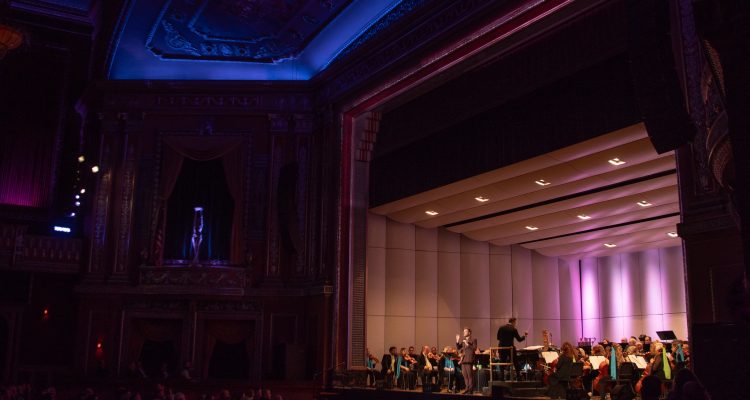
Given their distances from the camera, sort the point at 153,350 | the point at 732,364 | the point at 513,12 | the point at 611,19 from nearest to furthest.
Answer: the point at 732,364 < the point at 611,19 < the point at 513,12 < the point at 153,350

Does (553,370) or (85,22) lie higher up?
(85,22)

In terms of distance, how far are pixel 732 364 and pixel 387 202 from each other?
13904 mm

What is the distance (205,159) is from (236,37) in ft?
10.3

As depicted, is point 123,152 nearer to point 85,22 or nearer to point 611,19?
point 85,22

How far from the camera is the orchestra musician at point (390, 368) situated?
15750 millimetres

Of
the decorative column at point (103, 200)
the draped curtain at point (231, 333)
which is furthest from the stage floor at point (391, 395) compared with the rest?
the decorative column at point (103, 200)

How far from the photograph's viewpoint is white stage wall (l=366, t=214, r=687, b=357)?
19234 millimetres

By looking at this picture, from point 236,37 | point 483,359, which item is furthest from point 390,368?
point 236,37

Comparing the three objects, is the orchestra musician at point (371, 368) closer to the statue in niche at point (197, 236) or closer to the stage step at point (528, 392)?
the stage step at point (528, 392)

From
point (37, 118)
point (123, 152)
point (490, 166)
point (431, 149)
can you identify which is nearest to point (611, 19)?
point (490, 166)

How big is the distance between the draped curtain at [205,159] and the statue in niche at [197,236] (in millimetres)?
724

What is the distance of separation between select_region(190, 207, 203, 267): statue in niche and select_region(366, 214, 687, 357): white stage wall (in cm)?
423

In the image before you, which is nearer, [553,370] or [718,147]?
[718,147]

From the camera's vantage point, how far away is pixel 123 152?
60.5 ft
